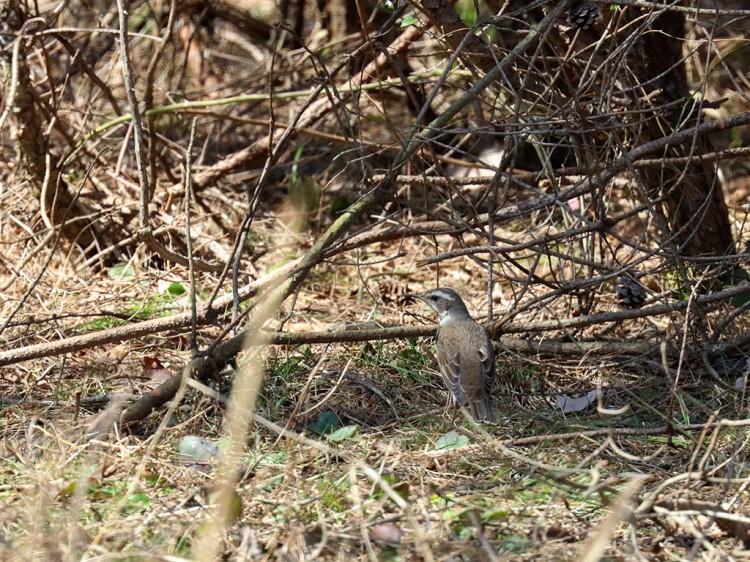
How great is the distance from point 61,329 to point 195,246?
1684 millimetres

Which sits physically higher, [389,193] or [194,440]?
[389,193]

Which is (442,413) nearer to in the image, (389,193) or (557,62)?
(389,193)

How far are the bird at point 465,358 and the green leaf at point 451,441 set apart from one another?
30cm

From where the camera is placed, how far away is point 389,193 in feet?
18.2

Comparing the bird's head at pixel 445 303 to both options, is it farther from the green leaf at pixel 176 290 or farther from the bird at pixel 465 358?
the green leaf at pixel 176 290

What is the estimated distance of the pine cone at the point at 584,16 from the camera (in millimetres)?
5602

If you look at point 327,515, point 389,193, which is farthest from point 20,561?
point 389,193

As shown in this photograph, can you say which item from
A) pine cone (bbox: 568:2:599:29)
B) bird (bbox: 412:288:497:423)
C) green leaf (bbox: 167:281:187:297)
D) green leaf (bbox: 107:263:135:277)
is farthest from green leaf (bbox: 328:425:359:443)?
green leaf (bbox: 107:263:135:277)

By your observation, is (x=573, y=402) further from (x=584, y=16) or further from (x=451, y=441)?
(x=584, y=16)

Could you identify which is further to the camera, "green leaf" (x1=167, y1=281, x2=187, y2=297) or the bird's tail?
"green leaf" (x1=167, y1=281, x2=187, y2=297)

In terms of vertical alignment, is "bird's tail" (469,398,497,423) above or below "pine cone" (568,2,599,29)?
below

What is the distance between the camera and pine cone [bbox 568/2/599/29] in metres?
5.60

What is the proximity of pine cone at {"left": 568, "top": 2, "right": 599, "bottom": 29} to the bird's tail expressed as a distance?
90.8 inches

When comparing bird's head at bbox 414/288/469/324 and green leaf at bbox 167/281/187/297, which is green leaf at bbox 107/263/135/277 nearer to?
green leaf at bbox 167/281/187/297
